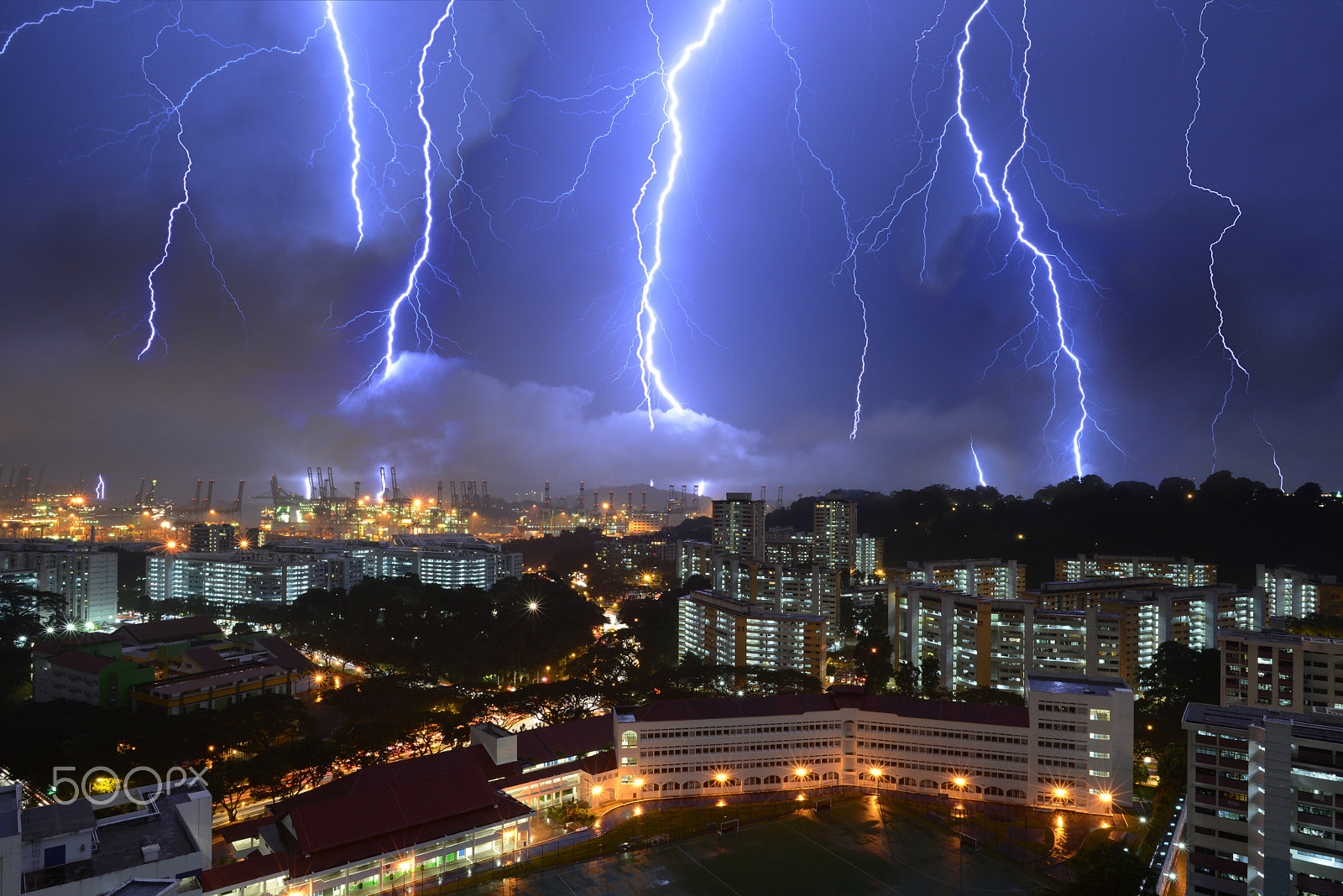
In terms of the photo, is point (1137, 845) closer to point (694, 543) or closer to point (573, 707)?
point (573, 707)

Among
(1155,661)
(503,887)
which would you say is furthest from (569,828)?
(1155,661)

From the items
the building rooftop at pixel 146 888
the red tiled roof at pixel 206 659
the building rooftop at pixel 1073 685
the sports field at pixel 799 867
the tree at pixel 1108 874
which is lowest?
the sports field at pixel 799 867

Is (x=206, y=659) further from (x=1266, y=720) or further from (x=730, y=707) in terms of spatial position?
(x=1266, y=720)

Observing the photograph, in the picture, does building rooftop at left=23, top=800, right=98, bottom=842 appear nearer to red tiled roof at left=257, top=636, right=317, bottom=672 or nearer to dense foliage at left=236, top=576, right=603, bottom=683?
red tiled roof at left=257, top=636, right=317, bottom=672

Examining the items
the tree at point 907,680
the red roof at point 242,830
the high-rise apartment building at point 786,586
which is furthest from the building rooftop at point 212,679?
the tree at point 907,680

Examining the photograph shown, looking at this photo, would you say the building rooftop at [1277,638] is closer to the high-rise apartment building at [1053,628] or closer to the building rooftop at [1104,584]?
the high-rise apartment building at [1053,628]

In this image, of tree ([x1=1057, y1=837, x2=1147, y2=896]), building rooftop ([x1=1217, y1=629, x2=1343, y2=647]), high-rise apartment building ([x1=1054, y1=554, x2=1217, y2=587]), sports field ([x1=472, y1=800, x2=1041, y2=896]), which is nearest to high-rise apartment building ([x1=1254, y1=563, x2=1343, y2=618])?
high-rise apartment building ([x1=1054, y1=554, x2=1217, y2=587])

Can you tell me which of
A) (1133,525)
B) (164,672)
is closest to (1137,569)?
(1133,525)
